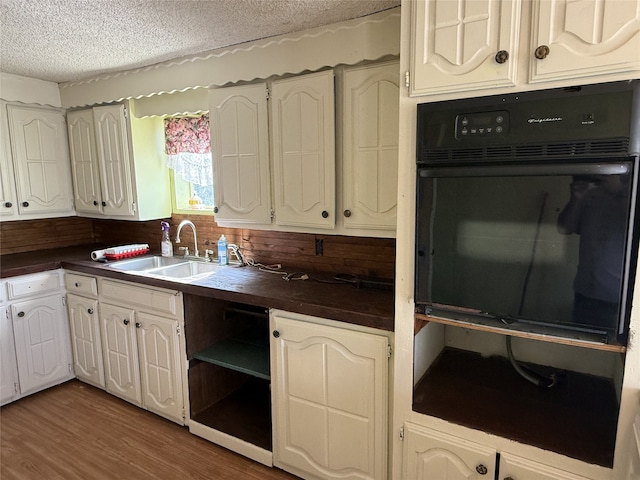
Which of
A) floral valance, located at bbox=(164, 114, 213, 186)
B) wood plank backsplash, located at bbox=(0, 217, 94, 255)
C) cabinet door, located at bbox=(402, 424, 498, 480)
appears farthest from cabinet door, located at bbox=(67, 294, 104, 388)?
cabinet door, located at bbox=(402, 424, 498, 480)

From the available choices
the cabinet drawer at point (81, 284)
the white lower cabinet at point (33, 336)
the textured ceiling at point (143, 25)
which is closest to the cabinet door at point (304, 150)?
the textured ceiling at point (143, 25)

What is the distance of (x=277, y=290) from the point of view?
200cm

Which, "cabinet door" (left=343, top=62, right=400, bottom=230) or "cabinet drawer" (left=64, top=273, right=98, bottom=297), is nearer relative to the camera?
"cabinet door" (left=343, top=62, right=400, bottom=230)

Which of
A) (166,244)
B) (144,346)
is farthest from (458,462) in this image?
(166,244)

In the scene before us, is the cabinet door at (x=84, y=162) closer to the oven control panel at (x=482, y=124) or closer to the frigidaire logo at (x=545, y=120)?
the oven control panel at (x=482, y=124)

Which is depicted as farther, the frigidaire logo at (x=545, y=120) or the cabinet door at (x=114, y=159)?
the cabinet door at (x=114, y=159)

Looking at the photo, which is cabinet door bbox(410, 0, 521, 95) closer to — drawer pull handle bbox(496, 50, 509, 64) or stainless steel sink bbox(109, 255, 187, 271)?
drawer pull handle bbox(496, 50, 509, 64)

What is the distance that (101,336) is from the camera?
107 inches

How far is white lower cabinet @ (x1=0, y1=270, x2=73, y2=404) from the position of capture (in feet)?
8.61

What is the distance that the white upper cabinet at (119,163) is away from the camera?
283 cm

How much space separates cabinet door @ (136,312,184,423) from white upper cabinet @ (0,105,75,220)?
1394 millimetres

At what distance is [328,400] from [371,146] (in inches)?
46.1

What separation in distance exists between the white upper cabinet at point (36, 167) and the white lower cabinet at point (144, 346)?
967 millimetres

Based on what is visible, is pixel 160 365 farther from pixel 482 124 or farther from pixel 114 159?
pixel 482 124
